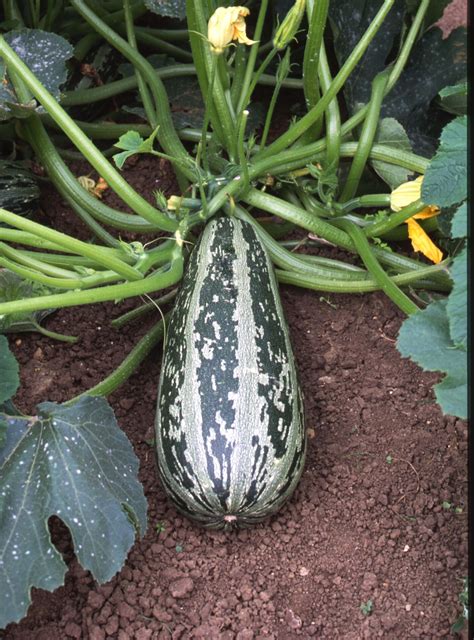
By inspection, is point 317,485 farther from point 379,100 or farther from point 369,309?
point 379,100

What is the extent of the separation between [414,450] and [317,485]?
0.84 ft

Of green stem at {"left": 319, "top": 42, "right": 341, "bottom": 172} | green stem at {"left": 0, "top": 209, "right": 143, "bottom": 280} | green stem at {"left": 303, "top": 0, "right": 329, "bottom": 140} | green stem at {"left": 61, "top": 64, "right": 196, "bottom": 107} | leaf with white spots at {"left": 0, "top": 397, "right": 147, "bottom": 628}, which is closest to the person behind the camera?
leaf with white spots at {"left": 0, "top": 397, "right": 147, "bottom": 628}

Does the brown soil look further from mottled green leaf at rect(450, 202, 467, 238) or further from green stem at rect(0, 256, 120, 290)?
mottled green leaf at rect(450, 202, 467, 238)

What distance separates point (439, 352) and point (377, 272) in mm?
564

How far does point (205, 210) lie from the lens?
7.07 feet

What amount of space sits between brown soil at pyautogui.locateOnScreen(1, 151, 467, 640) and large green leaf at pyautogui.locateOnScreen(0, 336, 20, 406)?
388mm

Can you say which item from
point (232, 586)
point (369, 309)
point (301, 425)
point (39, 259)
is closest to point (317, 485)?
point (301, 425)

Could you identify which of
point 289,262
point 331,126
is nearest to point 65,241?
point 289,262

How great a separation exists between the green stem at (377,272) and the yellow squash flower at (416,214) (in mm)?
108

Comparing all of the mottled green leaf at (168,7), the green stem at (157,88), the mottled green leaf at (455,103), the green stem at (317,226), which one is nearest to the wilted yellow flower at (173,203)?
the green stem at (317,226)

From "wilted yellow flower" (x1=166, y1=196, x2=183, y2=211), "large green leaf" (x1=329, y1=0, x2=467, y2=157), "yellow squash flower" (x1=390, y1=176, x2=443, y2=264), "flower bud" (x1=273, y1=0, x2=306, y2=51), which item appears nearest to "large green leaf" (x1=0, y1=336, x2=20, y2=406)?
"wilted yellow flower" (x1=166, y1=196, x2=183, y2=211)

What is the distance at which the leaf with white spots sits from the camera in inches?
62.7

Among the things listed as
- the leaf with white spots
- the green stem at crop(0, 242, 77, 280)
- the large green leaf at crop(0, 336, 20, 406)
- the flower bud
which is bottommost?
the leaf with white spots

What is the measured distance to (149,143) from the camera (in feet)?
5.90
